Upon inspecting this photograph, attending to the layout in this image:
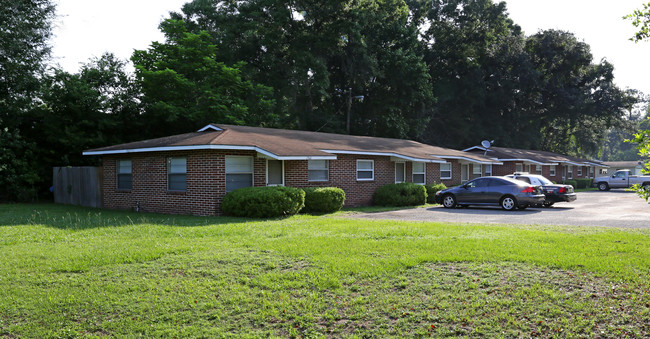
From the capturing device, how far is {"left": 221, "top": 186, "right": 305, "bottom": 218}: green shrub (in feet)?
50.9

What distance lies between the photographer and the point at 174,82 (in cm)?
2973

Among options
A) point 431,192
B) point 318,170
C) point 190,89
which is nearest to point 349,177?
point 318,170

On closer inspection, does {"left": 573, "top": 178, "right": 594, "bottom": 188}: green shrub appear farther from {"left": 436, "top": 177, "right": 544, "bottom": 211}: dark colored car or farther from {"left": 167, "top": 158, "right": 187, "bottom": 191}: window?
{"left": 167, "top": 158, "right": 187, "bottom": 191}: window

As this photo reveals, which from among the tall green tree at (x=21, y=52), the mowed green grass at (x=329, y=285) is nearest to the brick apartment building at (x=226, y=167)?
the mowed green grass at (x=329, y=285)

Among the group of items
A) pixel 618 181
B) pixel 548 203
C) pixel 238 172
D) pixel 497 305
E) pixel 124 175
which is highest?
pixel 238 172

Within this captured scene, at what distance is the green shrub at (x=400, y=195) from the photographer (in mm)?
21781

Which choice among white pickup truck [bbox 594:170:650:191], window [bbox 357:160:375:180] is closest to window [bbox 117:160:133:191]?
window [bbox 357:160:375:180]

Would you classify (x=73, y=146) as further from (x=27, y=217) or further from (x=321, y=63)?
(x=321, y=63)

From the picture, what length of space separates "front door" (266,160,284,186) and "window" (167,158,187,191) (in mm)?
3087

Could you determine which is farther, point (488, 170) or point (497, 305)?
point (488, 170)

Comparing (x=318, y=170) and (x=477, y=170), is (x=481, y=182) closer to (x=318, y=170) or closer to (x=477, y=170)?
(x=318, y=170)

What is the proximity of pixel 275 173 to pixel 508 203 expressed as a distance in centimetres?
950

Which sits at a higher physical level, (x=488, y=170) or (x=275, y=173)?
(x=488, y=170)

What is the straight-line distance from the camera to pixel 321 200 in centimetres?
1791
